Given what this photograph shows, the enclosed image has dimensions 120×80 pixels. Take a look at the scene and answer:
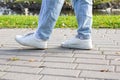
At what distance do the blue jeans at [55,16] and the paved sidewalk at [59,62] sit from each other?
0.21m

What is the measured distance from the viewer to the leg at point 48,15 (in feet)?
13.3

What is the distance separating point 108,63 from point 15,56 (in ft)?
3.30

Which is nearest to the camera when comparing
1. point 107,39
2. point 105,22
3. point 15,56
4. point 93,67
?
point 93,67

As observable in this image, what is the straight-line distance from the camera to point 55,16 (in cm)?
411

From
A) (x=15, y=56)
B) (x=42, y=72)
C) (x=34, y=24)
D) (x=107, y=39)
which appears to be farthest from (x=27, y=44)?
(x=34, y=24)

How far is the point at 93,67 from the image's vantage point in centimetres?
348

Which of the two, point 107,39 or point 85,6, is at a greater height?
point 85,6

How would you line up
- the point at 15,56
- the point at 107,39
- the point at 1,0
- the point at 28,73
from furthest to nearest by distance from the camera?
the point at 1,0 < the point at 107,39 < the point at 15,56 < the point at 28,73

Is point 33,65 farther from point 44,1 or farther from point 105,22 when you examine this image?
point 105,22

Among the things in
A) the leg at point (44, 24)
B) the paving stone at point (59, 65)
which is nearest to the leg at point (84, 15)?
the leg at point (44, 24)

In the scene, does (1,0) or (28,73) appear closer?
(28,73)

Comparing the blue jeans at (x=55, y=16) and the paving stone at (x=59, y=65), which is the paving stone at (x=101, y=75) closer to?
the paving stone at (x=59, y=65)

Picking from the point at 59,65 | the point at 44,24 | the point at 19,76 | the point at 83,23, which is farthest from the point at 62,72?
the point at 83,23

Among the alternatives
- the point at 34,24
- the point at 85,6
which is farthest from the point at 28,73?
the point at 34,24
